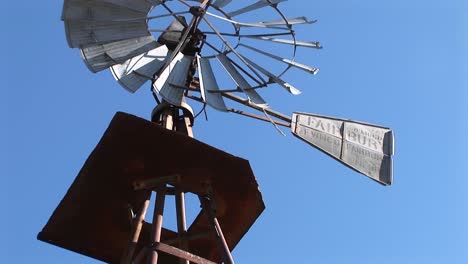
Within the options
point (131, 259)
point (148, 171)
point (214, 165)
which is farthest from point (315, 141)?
point (131, 259)

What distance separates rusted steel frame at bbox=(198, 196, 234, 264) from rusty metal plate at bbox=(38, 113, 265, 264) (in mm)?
157

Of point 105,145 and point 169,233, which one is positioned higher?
point 105,145

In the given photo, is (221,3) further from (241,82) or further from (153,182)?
(153,182)

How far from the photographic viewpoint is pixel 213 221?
9.44 metres

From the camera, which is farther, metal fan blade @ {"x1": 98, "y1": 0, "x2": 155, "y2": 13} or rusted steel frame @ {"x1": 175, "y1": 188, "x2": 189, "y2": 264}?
metal fan blade @ {"x1": 98, "y1": 0, "x2": 155, "y2": 13}

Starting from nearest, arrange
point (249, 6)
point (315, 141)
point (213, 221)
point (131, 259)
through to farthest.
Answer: point (131, 259), point (213, 221), point (315, 141), point (249, 6)

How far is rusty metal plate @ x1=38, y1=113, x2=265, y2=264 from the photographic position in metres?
8.96

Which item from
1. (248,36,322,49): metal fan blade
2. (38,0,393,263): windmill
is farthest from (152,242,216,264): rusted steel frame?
(248,36,322,49): metal fan blade

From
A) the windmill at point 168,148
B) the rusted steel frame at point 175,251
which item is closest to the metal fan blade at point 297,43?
the windmill at point 168,148

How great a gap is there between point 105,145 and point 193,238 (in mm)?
1722

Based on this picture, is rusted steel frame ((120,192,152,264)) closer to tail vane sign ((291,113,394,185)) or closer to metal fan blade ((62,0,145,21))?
tail vane sign ((291,113,394,185))

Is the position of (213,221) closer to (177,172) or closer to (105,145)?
(177,172)

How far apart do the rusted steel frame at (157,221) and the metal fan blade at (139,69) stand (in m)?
1.35

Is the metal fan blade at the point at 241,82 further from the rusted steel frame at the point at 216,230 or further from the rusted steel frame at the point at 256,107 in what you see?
the rusted steel frame at the point at 216,230
